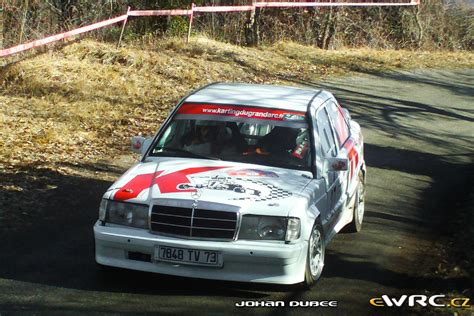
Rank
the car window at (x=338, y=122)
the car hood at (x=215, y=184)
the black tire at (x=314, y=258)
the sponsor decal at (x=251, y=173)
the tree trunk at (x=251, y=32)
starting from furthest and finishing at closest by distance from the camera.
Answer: the tree trunk at (x=251, y=32), the car window at (x=338, y=122), the sponsor decal at (x=251, y=173), the black tire at (x=314, y=258), the car hood at (x=215, y=184)

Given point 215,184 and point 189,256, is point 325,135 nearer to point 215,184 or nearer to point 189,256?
point 215,184

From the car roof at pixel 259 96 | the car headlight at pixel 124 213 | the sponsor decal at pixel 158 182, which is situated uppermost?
the car roof at pixel 259 96

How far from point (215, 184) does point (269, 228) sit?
667mm

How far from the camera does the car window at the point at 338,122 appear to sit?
384 inches

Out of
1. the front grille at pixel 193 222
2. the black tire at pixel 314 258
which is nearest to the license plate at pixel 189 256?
the front grille at pixel 193 222

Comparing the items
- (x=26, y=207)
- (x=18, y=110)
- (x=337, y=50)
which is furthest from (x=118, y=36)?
(x=26, y=207)

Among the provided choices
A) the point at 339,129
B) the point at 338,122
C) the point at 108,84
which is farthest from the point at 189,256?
the point at 108,84

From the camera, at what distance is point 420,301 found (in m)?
7.69

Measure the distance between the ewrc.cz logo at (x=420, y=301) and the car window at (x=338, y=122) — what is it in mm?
2360

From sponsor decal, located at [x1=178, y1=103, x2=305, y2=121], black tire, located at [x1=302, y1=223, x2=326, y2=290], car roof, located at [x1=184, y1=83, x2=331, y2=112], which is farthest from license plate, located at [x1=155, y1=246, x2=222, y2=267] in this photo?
car roof, located at [x1=184, y1=83, x2=331, y2=112]

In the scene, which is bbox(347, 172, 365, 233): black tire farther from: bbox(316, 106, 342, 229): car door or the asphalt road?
bbox(316, 106, 342, 229): car door

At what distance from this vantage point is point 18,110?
627 inches

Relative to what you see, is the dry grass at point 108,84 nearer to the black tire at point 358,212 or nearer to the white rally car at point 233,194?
the white rally car at point 233,194

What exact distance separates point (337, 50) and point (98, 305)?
867 inches
